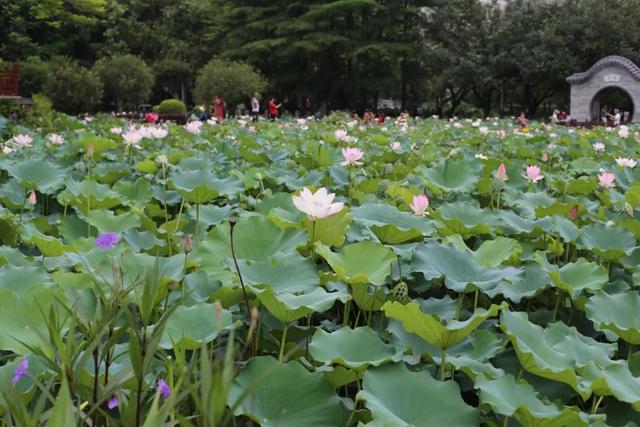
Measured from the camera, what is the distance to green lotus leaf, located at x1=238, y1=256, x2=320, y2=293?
0.99 m

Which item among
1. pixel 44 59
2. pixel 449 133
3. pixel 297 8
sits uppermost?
pixel 297 8

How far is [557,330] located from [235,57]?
70.8 feet

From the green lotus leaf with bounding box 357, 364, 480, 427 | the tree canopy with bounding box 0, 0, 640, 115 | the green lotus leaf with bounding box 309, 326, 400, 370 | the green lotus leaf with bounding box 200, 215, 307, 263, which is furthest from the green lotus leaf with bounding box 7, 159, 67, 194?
the tree canopy with bounding box 0, 0, 640, 115

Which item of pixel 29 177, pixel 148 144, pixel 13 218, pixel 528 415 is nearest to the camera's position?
pixel 528 415

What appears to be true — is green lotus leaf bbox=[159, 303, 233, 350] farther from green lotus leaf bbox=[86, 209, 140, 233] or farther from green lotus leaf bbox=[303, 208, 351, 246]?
green lotus leaf bbox=[86, 209, 140, 233]

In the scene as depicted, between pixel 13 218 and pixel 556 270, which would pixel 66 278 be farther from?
pixel 556 270

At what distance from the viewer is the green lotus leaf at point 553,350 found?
771 mm

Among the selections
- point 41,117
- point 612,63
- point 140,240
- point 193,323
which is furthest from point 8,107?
point 612,63

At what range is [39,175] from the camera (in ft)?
6.14

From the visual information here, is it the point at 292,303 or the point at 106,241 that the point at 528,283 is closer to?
the point at 292,303

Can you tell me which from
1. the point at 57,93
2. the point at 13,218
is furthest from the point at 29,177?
the point at 57,93

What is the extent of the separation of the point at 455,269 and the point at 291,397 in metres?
0.46

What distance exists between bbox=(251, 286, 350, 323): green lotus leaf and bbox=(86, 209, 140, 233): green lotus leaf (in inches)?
23.7

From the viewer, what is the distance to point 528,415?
0.67 m
